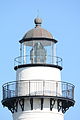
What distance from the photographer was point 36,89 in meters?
35.9

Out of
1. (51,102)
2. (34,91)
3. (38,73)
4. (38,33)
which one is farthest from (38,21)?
(51,102)

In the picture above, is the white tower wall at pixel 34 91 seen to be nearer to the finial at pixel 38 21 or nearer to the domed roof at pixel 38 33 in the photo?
the domed roof at pixel 38 33

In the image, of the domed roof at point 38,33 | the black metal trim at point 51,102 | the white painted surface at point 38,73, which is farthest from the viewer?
the domed roof at point 38,33

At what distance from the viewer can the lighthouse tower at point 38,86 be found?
35781mm

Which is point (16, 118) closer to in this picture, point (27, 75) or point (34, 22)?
point (27, 75)

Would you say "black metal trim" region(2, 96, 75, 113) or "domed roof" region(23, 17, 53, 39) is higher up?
"domed roof" region(23, 17, 53, 39)

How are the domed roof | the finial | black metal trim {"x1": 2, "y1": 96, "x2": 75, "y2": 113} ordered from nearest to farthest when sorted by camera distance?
black metal trim {"x1": 2, "y1": 96, "x2": 75, "y2": 113} < the domed roof < the finial

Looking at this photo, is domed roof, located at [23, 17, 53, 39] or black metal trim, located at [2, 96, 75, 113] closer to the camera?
black metal trim, located at [2, 96, 75, 113]

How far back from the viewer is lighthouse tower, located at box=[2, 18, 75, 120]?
35781 mm

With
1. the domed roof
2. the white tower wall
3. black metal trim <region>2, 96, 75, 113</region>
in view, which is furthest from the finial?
black metal trim <region>2, 96, 75, 113</region>

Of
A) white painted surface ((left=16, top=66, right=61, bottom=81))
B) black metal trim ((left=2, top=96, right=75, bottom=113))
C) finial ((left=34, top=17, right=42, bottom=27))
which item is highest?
finial ((left=34, top=17, right=42, bottom=27))

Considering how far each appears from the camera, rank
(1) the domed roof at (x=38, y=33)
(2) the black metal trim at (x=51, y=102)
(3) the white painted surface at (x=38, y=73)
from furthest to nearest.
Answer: (1) the domed roof at (x=38, y=33) → (3) the white painted surface at (x=38, y=73) → (2) the black metal trim at (x=51, y=102)

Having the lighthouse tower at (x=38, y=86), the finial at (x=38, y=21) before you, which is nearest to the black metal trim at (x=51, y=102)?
the lighthouse tower at (x=38, y=86)

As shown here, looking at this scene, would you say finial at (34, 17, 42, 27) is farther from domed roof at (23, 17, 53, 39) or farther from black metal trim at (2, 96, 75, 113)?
black metal trim at (2, 96, 75, 113)
